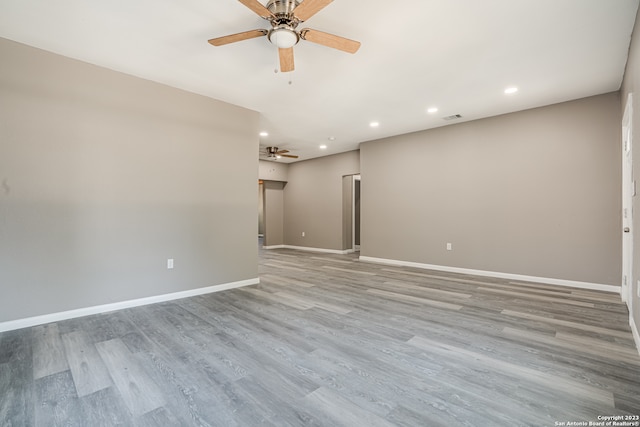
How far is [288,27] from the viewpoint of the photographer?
7.11ft

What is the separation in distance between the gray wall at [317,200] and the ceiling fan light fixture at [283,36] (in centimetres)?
503

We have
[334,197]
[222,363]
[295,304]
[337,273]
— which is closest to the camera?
[222,363]

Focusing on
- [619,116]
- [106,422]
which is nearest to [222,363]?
[106,422]

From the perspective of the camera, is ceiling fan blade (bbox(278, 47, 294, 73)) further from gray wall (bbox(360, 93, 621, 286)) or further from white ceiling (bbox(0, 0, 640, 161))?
gray wall (bbox(360, 93, 621, 286))

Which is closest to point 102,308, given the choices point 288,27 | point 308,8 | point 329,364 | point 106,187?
point 106,187

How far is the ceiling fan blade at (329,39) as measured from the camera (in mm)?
2160

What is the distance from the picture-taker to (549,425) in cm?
138

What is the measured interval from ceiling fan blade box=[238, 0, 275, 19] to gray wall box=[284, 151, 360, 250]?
5.33 meters

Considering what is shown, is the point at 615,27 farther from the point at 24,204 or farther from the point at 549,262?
the point at 24,204

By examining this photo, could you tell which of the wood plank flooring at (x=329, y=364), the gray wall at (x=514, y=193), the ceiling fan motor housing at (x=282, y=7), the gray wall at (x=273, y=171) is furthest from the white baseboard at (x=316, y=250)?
the ceiling fan motor housing at (x=282, y=7)

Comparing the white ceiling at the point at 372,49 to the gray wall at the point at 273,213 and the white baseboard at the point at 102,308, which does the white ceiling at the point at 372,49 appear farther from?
the gray wall at the point at 273,213

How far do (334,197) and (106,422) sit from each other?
6535 millimetres

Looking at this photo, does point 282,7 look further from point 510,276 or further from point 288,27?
point 510,276

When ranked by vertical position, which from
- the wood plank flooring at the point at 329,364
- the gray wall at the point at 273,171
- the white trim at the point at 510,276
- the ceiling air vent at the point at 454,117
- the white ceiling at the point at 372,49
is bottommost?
the wood plank flooring at the point at 329,364
